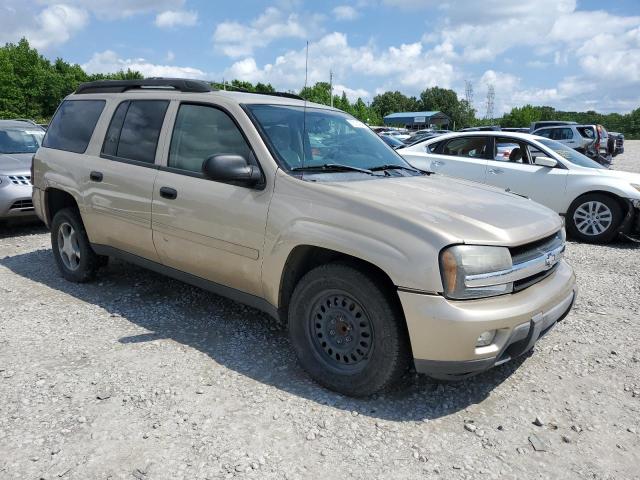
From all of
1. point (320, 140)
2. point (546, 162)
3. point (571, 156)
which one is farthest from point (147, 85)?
point (571, 156)

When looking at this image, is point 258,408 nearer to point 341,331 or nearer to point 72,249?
point 341,331

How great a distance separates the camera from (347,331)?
315 cm

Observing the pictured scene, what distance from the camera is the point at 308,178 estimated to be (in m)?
3.37

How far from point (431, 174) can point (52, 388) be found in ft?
10.3

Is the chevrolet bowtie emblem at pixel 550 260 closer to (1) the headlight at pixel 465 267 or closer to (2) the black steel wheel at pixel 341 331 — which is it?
(1) the headlight at pixel 465 267

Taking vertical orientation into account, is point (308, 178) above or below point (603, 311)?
above

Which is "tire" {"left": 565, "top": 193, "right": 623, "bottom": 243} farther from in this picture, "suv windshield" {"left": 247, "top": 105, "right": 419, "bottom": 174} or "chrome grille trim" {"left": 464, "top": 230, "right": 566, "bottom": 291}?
"chrome grille trim" {"left": 464, "top": 230, "right": 566, "bottom": 291}

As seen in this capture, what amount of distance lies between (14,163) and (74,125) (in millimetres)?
3299

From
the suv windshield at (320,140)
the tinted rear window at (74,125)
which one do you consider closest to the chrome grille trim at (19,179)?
the tinted rear window at (74,125)

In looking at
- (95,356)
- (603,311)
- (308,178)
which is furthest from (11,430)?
(603,311)

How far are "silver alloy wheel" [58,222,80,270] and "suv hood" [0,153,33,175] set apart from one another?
110 inches

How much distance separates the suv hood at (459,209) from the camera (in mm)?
2826

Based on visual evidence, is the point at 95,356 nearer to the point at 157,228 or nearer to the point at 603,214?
the point at 157,228

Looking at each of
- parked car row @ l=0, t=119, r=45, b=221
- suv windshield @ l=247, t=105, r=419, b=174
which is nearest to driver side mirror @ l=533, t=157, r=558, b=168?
suv windshield @ l=247, t=105, r=419, b=174
